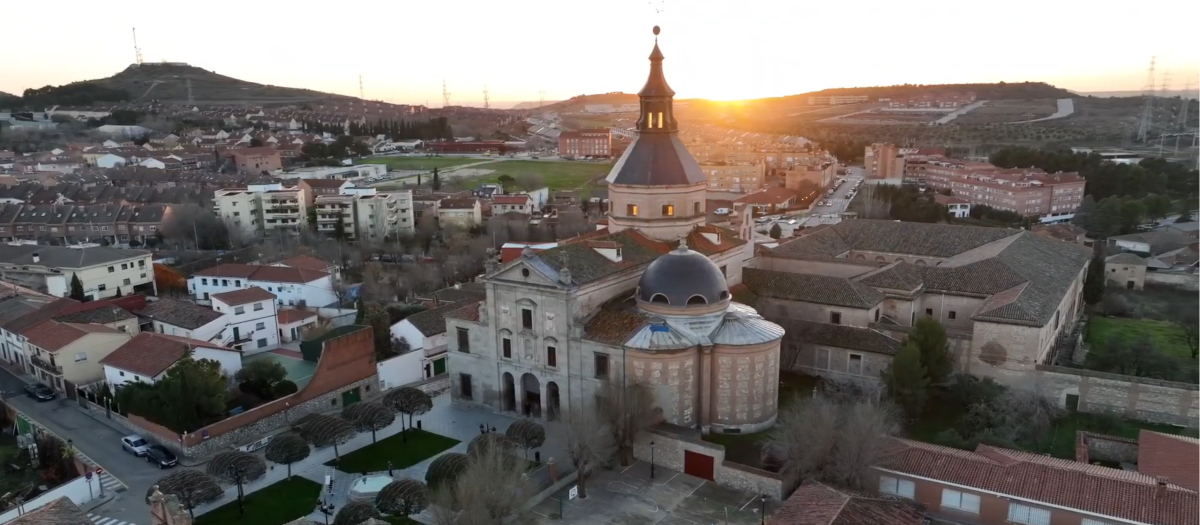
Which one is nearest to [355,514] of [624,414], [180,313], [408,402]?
[408,402]

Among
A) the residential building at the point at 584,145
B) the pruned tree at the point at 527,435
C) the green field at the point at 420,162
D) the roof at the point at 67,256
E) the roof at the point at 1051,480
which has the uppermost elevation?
the residential building at the point at 584,145

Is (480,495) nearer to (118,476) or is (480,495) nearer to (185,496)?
(185,496)

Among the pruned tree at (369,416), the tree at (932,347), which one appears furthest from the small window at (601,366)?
the tree at (932,347)

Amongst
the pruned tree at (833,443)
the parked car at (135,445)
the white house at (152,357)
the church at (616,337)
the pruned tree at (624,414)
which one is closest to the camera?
the pruned tree at (833,443)

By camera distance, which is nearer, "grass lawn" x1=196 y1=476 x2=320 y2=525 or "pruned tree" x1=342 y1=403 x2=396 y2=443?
"grass lawn" x1=196 y1=476 x2=320 y2=525

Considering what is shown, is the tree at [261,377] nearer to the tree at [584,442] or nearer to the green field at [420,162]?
the tree at [584,442]

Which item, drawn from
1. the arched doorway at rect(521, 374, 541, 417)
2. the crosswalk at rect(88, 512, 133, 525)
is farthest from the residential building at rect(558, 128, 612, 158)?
the crosswalk at rect(88, 512, 133, 525)

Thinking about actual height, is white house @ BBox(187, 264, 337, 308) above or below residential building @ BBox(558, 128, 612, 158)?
below

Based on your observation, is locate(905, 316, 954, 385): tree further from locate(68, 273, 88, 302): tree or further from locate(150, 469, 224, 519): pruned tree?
locate(68, 273, 88, 302): tree
